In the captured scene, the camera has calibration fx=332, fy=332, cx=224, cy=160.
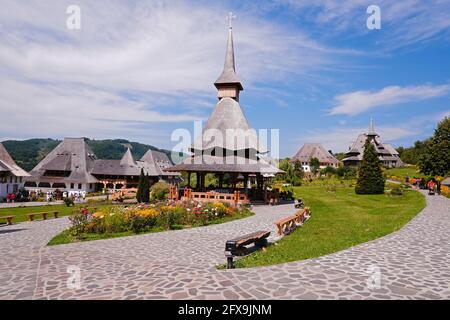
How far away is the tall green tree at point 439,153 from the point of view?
4097cm

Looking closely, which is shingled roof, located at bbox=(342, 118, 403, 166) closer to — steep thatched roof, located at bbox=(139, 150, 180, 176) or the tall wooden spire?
steep thatched roof, located at bbox=(139, 150, 180, 176)

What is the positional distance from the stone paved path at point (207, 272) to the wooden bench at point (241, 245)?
58 cm

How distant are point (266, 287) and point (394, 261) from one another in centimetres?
465

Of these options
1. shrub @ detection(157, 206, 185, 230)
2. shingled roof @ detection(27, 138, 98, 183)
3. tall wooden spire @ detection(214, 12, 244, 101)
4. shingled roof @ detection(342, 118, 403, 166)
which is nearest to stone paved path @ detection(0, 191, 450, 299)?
shrub @ detection(157, 206, 185, 230)

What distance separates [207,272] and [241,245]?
228 cm

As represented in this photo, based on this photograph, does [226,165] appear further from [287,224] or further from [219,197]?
[287,224]

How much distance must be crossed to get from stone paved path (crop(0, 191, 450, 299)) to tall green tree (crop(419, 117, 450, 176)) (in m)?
32.3

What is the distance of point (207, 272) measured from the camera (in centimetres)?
878

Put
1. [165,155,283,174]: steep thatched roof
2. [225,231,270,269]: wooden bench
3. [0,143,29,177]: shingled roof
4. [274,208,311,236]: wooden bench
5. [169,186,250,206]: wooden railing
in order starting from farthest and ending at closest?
1. [0,143,29,177]: shingled roof
2. [165,155,283,174]: steep thatched roof
3. [169,186,250,206]: wooden railing
4. [274,208,311,236]: wooden bench
5. [225,231,270,269]: wooden bench

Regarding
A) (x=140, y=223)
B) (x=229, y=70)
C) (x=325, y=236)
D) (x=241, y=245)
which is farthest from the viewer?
(x=229, y=70)

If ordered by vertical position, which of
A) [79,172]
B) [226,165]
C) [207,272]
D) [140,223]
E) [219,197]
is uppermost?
[226,165]

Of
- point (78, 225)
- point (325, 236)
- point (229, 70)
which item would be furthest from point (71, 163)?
point (325, 236)

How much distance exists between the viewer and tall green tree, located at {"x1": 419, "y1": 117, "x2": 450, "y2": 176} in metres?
41.0

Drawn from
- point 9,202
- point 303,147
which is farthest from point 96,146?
point 9,202
